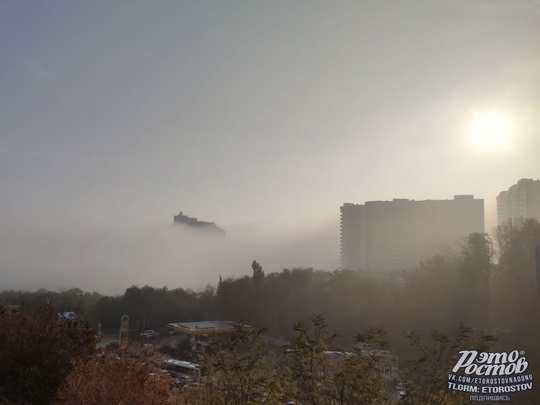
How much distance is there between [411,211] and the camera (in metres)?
52.3

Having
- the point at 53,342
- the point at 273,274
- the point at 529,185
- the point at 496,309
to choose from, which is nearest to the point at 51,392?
the point at 53,342

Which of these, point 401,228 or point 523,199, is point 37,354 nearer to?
point 523,199

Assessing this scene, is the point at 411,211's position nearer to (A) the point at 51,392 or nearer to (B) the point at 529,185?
(B) the point at 529,185

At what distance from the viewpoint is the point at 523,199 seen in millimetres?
37375

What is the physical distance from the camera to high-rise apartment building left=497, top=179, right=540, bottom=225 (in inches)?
1427

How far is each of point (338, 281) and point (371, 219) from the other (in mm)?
27132

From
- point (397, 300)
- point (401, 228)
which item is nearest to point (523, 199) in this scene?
point (401, 228)

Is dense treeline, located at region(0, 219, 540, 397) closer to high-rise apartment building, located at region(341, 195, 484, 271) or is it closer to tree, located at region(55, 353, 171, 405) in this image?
tree, located at region(55, 353, 171, 405)

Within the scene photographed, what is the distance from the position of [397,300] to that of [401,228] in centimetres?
2760
